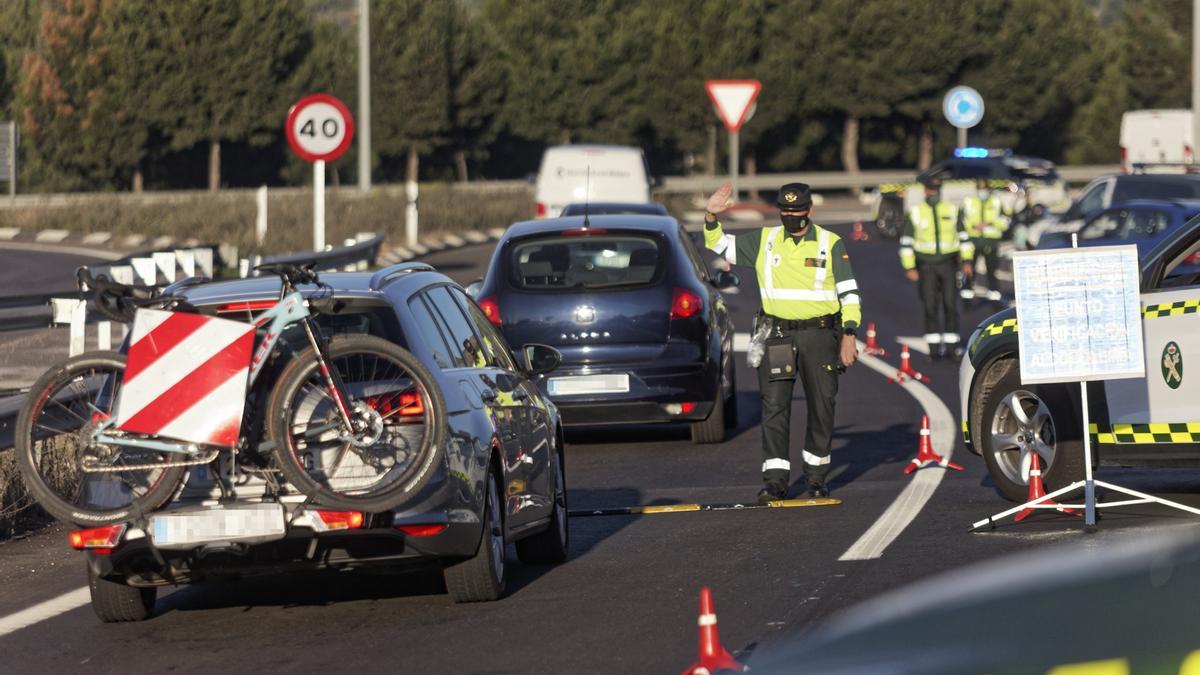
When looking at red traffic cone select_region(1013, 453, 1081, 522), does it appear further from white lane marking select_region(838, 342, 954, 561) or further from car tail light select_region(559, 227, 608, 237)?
car tail light select_region(559, 227, 608, 237)

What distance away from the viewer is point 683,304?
15.4m

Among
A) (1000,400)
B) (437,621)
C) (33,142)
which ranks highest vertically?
(33,142)

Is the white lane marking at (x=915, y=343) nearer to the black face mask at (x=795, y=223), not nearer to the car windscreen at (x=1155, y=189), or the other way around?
the car windscreen at (x=1155, y=189)

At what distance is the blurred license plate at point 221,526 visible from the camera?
27.4ft

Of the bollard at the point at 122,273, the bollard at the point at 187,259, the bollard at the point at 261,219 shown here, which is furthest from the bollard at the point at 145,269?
the bollard at the point at 261,219

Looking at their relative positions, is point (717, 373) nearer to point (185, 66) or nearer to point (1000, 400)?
point (1000, 400)

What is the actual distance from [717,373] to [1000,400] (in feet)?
11.4

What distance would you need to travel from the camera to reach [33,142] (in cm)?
6856

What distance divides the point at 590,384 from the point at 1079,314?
4.99 metres

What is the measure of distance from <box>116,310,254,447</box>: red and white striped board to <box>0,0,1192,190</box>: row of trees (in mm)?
60983

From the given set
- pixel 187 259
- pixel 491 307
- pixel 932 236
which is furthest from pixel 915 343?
pixel 491 307

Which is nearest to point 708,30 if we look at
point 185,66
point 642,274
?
point 185,66

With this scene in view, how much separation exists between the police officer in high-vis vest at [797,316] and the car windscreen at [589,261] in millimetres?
3027

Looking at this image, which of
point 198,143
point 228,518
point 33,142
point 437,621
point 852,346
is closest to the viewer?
point 228,518
